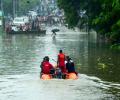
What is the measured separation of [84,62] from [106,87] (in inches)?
496

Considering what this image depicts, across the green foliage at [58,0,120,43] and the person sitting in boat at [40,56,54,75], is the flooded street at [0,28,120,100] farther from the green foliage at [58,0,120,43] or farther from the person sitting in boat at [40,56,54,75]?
the green foliage at [58,0,120,43]

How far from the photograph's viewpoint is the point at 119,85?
88.7 ft

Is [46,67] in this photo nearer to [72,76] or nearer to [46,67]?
[46,67]

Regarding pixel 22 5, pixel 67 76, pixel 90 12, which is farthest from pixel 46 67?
pixel 22 5

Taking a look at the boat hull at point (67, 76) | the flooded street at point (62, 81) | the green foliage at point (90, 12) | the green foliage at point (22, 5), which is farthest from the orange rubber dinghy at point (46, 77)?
the green foliage at point (22, 5)

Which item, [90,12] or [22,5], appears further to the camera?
[22,5]

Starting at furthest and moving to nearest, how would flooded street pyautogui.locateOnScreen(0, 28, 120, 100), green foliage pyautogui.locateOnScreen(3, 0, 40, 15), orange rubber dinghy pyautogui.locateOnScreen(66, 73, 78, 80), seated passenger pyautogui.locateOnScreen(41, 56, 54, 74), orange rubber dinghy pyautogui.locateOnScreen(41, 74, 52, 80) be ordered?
green foliage pyautogui.locateOnScreen(3, 0, 40, 15)
orange rubber dinghy pyautogui.locateOnScreen(66, 73, 78, 80)
seated passenger pyautogui.locateOnScreen(41, 56, 54, 74)
orange rubber dinghy pyautogui.locateOnScreen(41, 74, 52, 80)
flooded street pyautogui.locateOnScreen(0, 28, 120, 100)

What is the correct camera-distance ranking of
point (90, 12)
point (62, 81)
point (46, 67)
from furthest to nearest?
point (90, 12), point (46, 67), point (62, 81)

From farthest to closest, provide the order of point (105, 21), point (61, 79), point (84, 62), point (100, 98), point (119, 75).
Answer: point (105, 21)
point (84, 62)
point (119, 75)
point (61, 79)
point (100, 98)

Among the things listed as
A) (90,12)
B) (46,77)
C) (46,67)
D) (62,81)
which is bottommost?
(62,81)

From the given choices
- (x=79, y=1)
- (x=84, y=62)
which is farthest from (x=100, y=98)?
(x=79, y=1)

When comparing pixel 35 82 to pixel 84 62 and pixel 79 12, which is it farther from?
pixel 79 12

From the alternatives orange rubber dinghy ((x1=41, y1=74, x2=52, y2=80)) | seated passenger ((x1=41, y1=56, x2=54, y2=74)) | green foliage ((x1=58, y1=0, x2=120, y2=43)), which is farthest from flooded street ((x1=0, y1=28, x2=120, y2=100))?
green foliage ((x1=58, y1=0, x2=120, y2=43))

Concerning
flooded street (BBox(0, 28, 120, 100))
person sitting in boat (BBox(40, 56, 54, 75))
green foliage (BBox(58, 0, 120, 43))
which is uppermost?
green foliage (BBox(58, 0, 120, 43))
